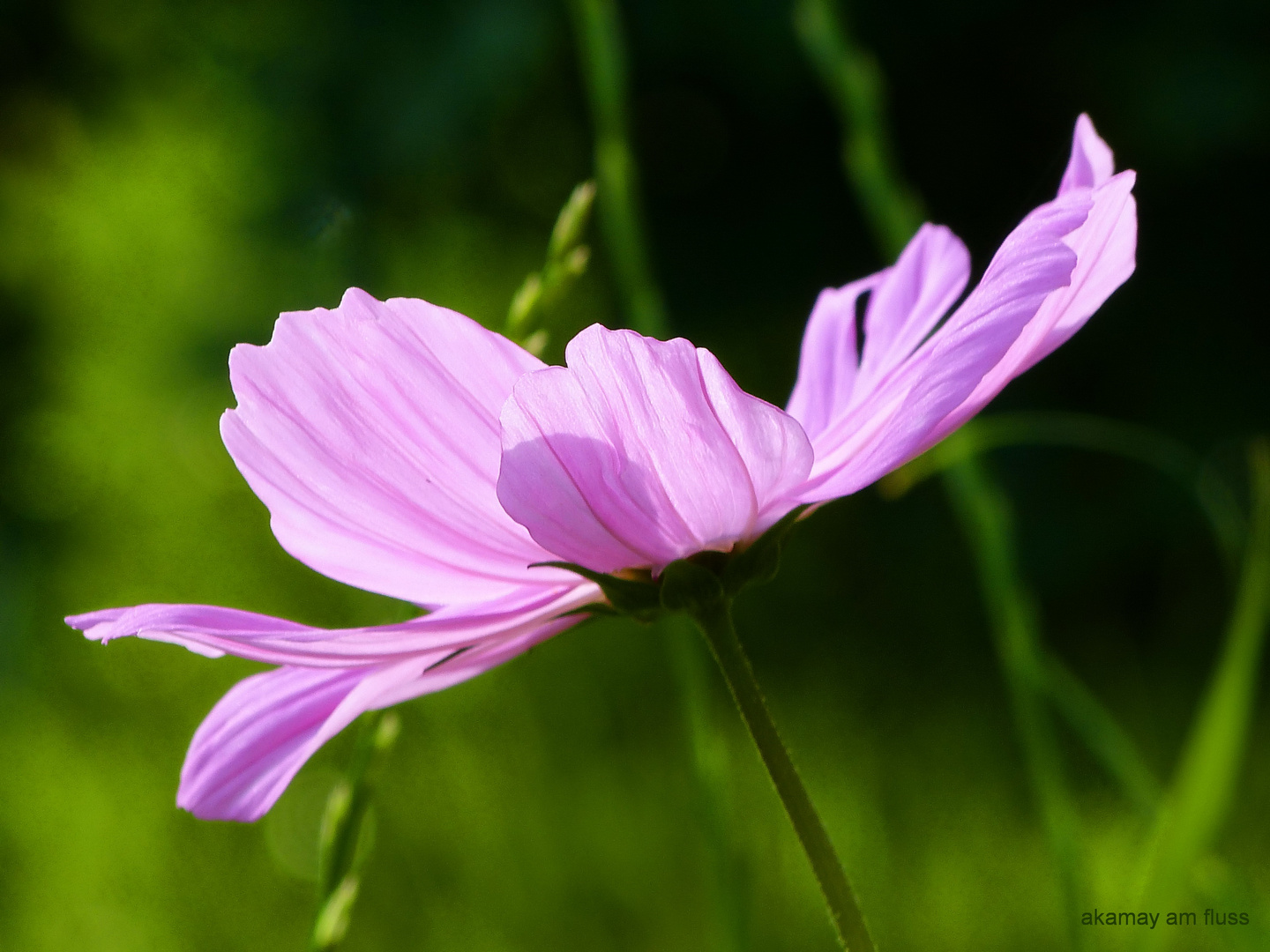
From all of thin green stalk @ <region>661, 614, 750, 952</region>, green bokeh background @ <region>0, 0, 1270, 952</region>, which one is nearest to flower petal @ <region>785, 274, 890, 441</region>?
thin green stalk @ <region>661, 614, 750, 952</region>

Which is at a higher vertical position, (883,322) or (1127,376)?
(1127,376)

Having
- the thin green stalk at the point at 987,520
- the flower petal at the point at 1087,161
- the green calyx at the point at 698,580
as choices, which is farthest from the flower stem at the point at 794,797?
the thin green stalk at the point at 987,520

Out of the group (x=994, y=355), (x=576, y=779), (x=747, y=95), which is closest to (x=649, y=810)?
(x=576, y=779)

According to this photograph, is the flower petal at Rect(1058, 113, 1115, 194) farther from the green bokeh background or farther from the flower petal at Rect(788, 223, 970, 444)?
the green bokeh background

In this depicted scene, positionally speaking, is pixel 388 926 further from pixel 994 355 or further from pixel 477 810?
pixel 994 355

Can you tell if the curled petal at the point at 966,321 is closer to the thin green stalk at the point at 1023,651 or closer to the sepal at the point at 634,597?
the sepal at the point at 634,597

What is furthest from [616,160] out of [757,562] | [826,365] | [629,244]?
[757,562]

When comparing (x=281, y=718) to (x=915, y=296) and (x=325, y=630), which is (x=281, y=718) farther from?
(x=915, y=296)
